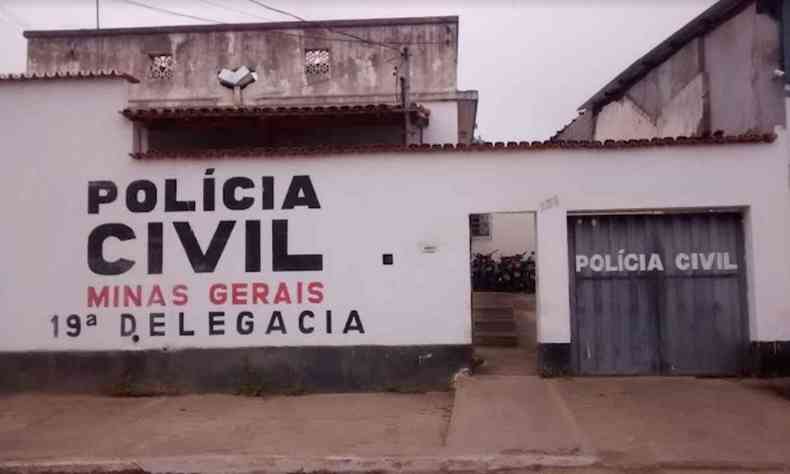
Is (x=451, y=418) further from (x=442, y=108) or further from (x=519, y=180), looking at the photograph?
(x=442, y=108)

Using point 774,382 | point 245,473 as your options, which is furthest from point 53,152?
point 774,382

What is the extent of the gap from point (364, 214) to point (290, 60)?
35.0ft

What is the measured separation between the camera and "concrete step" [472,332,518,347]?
40.6ft

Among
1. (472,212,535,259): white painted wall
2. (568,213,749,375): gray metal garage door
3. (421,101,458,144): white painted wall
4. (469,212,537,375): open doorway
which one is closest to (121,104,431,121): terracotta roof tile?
(469,212,537,375): open doorway

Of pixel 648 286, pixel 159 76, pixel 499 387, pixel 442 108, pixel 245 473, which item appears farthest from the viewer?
pixel 159 76

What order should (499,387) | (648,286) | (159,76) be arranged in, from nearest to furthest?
1. (499,387)
2. (648,286)
3. (159,76)

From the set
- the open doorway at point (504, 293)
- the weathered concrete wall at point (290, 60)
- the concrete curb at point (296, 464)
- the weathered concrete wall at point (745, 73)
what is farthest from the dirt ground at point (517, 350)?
the weathered concrete wall at point (290, 60)

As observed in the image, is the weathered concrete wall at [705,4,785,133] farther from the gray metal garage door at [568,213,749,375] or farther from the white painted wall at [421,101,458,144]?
the white painted wall at [421,101,458,144]

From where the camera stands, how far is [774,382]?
30.2 feet

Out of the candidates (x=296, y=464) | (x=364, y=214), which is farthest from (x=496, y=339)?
(x=296, y=464)

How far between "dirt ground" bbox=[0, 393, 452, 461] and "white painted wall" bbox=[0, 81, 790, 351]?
80 centimetres

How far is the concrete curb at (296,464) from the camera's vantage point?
6.46 metres

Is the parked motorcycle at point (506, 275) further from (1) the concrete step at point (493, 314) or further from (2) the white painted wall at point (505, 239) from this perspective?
(1) the concrete step at point (493, 314)

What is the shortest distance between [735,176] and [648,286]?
174 centimetres
